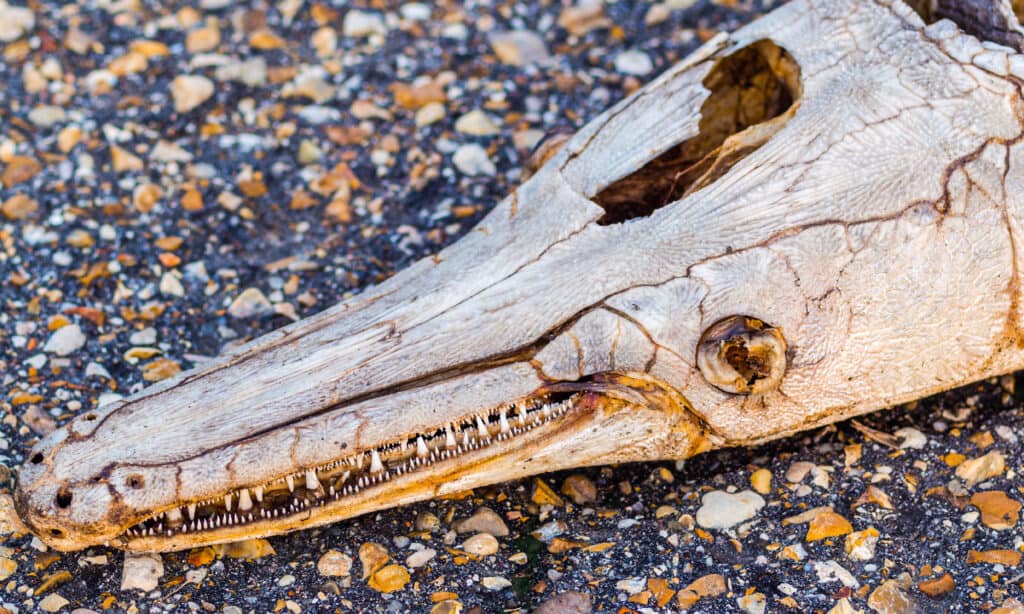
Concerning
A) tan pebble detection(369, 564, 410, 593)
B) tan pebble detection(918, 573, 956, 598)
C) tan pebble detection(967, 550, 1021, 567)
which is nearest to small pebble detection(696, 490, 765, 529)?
tan pebble detection(918, 573, 956, 598)

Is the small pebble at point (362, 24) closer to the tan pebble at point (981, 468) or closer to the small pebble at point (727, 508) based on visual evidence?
the small pebble at point (727, 508)

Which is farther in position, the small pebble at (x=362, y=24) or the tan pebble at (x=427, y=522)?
the small pebble at (x=362, y=24)

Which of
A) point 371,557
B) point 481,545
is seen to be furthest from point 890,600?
point 371,557

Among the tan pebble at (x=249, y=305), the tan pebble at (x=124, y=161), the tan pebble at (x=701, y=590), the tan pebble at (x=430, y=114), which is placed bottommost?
the tan pebble at (x=701, y=590)

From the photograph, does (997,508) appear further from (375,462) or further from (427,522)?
(375,462)

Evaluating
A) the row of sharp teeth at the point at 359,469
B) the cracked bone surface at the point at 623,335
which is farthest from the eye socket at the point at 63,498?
the row of sharp teeth at the point at 359,469

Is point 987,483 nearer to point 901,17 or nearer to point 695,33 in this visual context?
point 901,17

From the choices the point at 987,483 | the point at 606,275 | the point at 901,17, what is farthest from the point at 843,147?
the point at 987,483
